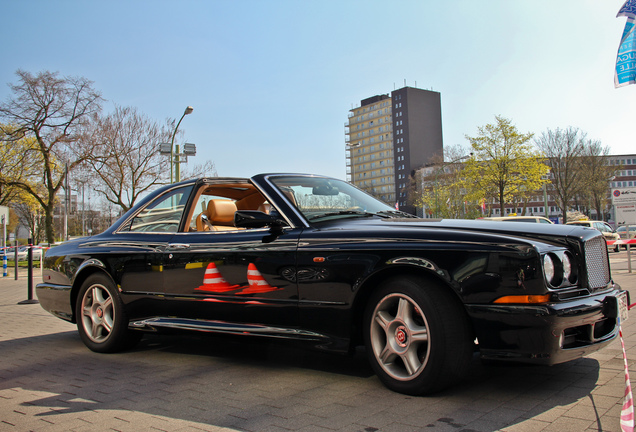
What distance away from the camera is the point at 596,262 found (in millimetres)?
3254

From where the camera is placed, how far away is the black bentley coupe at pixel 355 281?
2809 mm

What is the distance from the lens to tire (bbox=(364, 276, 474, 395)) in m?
2.93

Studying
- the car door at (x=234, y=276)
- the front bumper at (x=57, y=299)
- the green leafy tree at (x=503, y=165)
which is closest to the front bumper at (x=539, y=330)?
the car door at (x=234, y=276)

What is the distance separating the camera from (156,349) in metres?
5.05

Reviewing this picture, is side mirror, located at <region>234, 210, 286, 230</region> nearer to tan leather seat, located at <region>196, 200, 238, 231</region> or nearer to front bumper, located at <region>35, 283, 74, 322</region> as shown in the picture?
tan leather seat, located at <region>196, 200, 238, 231</region>

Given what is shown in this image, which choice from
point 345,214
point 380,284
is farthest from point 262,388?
point 345,214

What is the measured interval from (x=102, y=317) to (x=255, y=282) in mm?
2021

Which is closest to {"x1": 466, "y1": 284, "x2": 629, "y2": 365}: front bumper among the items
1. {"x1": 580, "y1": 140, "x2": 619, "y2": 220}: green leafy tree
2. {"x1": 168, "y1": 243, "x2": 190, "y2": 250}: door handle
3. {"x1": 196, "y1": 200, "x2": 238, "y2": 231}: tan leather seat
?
{"x1": 168, "y1": 243, "x2": 190, "y2": 250}: door handle

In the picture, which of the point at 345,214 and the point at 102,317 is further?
the point at 102,317

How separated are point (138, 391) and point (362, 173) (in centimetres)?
15320

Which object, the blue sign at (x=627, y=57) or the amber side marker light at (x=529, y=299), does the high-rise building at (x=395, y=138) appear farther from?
the amber side marker light at (x=529, y=299)

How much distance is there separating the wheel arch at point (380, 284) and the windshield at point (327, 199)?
2.39 feet

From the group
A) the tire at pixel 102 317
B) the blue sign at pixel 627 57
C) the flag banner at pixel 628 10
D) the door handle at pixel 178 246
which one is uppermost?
the flag banner at pixel 628 10

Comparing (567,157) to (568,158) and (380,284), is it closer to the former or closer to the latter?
(568,158)
